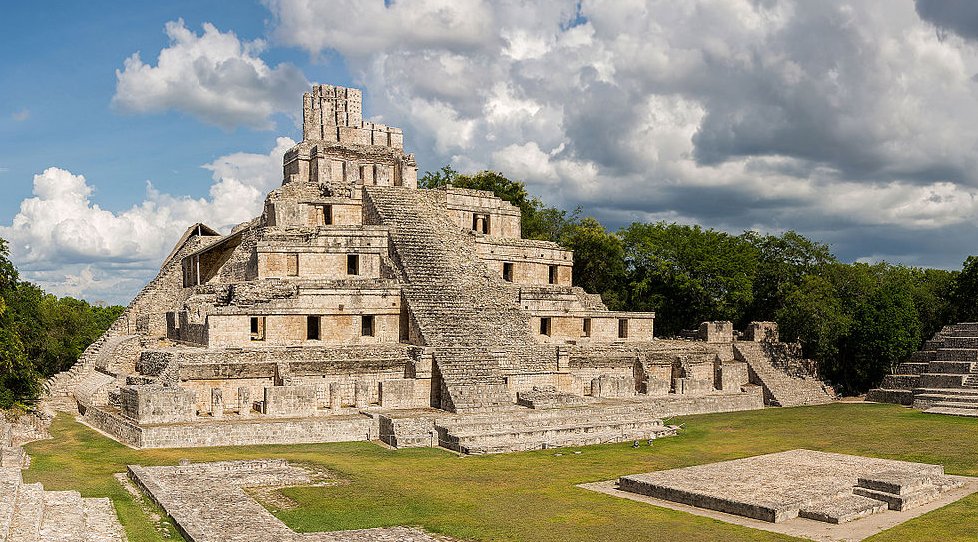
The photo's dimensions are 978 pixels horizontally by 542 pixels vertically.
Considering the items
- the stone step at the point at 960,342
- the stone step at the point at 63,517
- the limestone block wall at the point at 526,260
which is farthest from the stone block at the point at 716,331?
the stone step at the point at 63,517

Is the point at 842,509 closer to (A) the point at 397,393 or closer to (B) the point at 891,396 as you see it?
(A) the point at 397,393

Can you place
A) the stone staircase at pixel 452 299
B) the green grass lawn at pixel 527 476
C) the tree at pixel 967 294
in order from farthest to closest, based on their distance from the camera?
the tree at pixel 967 294 → the stone staircase at pixel 452 299 → the green grass lawn at pixel 527 476

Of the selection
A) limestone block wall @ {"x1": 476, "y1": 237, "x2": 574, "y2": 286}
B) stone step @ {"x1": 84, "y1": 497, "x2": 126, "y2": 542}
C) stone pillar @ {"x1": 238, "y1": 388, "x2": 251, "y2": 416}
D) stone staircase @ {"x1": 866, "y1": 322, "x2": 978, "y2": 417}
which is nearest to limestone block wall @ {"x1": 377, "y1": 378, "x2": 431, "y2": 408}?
stone pillar @ {"x1": 238, "y1": 388, "x2": 251, "y2": 416}

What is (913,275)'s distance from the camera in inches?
2185

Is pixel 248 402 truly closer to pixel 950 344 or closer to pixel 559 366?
pixel 559 366

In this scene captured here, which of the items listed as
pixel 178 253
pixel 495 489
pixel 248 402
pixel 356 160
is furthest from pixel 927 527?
pixel 178 253

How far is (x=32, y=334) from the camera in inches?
1419

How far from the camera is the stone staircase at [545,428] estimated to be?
2236cm

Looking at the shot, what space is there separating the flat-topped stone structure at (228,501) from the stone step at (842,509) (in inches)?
269

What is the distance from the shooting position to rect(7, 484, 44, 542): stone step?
1178cm

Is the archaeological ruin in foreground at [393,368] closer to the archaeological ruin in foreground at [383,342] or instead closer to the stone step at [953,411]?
the archaeological ruin in foreground at [383,342]

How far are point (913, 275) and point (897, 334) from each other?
1873cm

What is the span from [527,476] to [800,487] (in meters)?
5.89

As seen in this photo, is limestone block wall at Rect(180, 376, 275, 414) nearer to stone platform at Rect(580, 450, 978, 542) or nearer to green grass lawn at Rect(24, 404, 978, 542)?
green grass lawn at Rect(24, 404, 978, 542)
